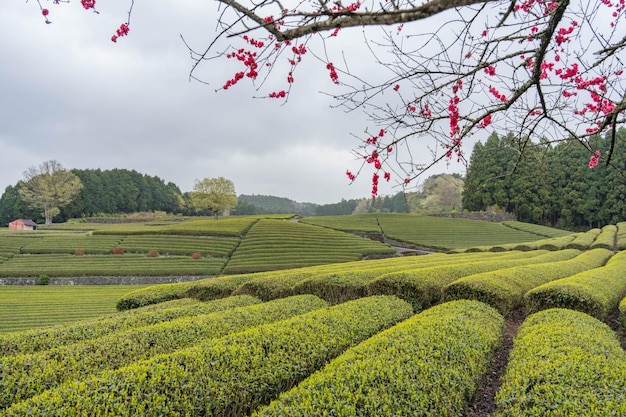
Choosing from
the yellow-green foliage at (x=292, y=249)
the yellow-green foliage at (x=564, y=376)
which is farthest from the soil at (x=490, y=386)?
the yellow-green foliage at (x=292, y=249)

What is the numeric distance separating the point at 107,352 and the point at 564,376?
17.7ft

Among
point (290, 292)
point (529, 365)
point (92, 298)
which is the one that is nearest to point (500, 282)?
point (529, 365)

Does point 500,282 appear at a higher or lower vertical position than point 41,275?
higher

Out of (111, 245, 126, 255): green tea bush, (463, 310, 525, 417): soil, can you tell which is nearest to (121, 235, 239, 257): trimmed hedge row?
(111, 245, 126, 255): green tea bush

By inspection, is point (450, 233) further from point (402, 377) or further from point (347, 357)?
point (402, 377)

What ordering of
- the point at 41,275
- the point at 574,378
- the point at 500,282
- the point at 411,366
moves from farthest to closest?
the point at 41,275 → the point at 500,282 → the point at 411,366 → the point at 574,378

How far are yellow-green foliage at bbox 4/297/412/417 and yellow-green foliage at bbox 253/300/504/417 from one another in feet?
1.65

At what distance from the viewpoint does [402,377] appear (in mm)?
3641

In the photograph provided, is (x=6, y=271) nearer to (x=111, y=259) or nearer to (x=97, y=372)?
(x=111, y=259)

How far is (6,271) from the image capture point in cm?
2392

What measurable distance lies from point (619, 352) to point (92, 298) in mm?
21054

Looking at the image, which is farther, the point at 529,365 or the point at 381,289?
the point at 381,289

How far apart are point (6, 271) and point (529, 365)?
31012mm

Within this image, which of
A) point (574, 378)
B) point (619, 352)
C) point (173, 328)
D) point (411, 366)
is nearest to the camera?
point (574, 378)
